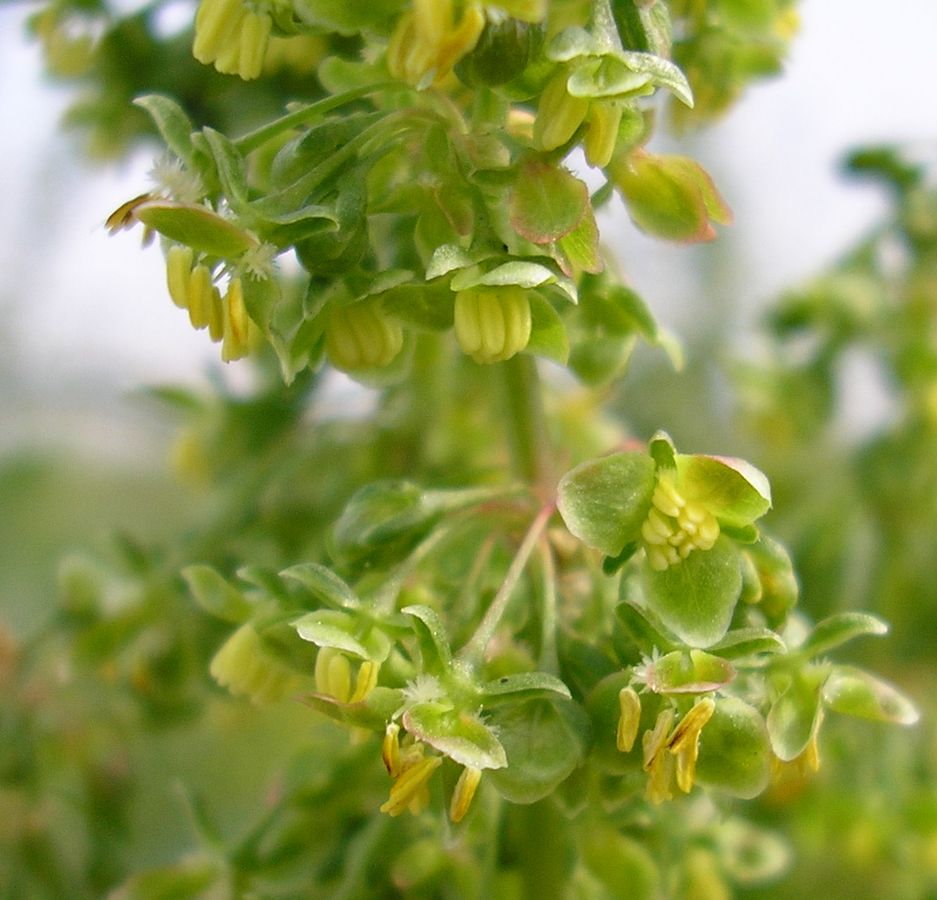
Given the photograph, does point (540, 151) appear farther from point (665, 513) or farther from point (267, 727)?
point (267, 727)

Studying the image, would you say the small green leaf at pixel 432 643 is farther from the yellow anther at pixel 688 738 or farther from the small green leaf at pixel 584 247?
the small green leaf at pixel 584 247

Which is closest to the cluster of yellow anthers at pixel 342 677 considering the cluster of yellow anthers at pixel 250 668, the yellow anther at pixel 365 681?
the yellow anther at pixel 365 681

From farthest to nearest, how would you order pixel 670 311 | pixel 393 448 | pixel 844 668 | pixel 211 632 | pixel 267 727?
pixel 670 311 → pixel 267 727 → pixel 393 448 → pixel 211 632 → pixel 844 668

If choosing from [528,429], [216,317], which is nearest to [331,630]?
[216,317]

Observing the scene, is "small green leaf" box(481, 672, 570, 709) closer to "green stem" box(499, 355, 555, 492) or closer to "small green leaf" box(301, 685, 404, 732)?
"small green leaf" box(301, 685, 404, 732)

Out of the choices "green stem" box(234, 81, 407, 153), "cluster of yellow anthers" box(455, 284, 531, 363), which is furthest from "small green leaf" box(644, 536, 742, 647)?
"green stem" box(234, 81, 407, 153)

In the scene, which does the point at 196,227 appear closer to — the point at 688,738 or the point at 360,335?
the point at 360,335

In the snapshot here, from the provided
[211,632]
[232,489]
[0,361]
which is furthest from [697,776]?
[0,361]
